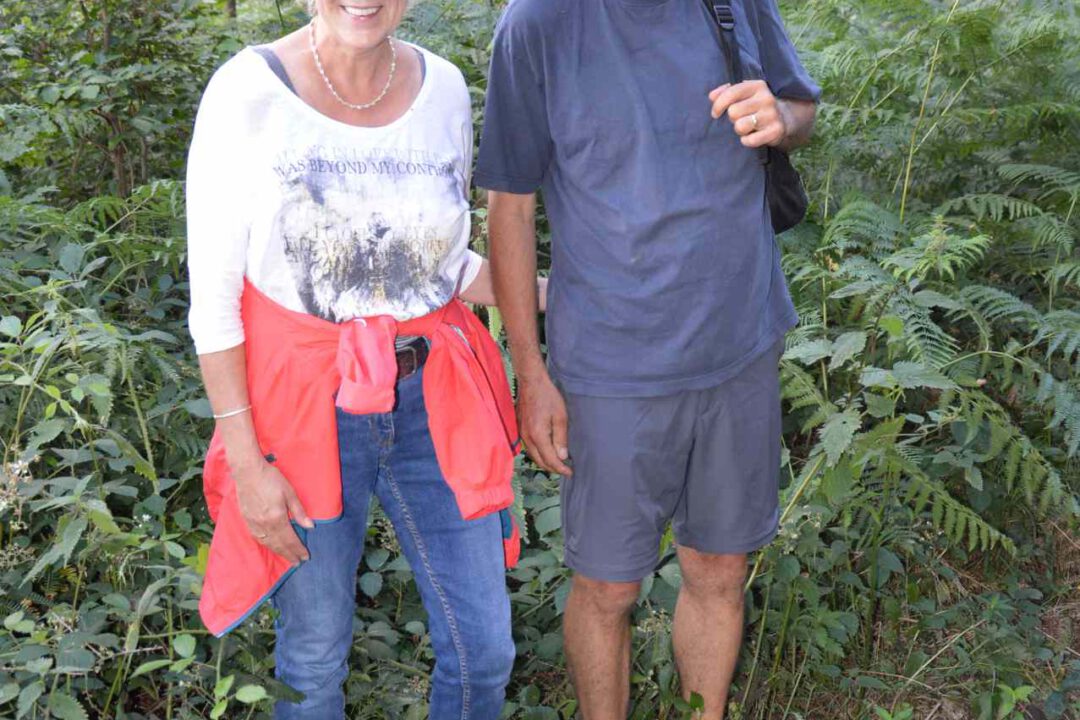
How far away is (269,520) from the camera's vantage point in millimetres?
2131

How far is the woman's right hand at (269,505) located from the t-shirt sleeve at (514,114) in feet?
2.63

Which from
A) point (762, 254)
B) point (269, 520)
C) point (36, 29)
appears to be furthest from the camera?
point (36, 29)

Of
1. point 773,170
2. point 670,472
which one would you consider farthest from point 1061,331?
point 670,472

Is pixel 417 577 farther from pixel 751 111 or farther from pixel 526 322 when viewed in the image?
pixel 751 111

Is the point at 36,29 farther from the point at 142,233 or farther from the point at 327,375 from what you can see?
the point at 327,375

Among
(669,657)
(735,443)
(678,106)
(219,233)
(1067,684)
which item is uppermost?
(678,106)

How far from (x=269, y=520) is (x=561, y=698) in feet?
4.91

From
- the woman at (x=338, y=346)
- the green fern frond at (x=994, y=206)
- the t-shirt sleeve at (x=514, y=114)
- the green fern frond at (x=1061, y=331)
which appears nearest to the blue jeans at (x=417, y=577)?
the woman at (x=338, y=346)

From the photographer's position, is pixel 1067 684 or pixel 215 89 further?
pixel 1067 684

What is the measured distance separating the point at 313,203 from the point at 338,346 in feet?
0.97

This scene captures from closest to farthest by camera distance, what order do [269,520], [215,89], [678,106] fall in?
[215,89] → [269,520] → [678,106]

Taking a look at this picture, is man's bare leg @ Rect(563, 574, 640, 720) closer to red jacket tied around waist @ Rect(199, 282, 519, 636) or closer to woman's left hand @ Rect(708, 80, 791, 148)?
red jacket tied around waist @ Rect(199, 282, 519, 636)

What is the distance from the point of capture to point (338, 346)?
7.00ft

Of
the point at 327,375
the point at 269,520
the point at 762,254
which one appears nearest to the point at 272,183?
the point at 327,375
